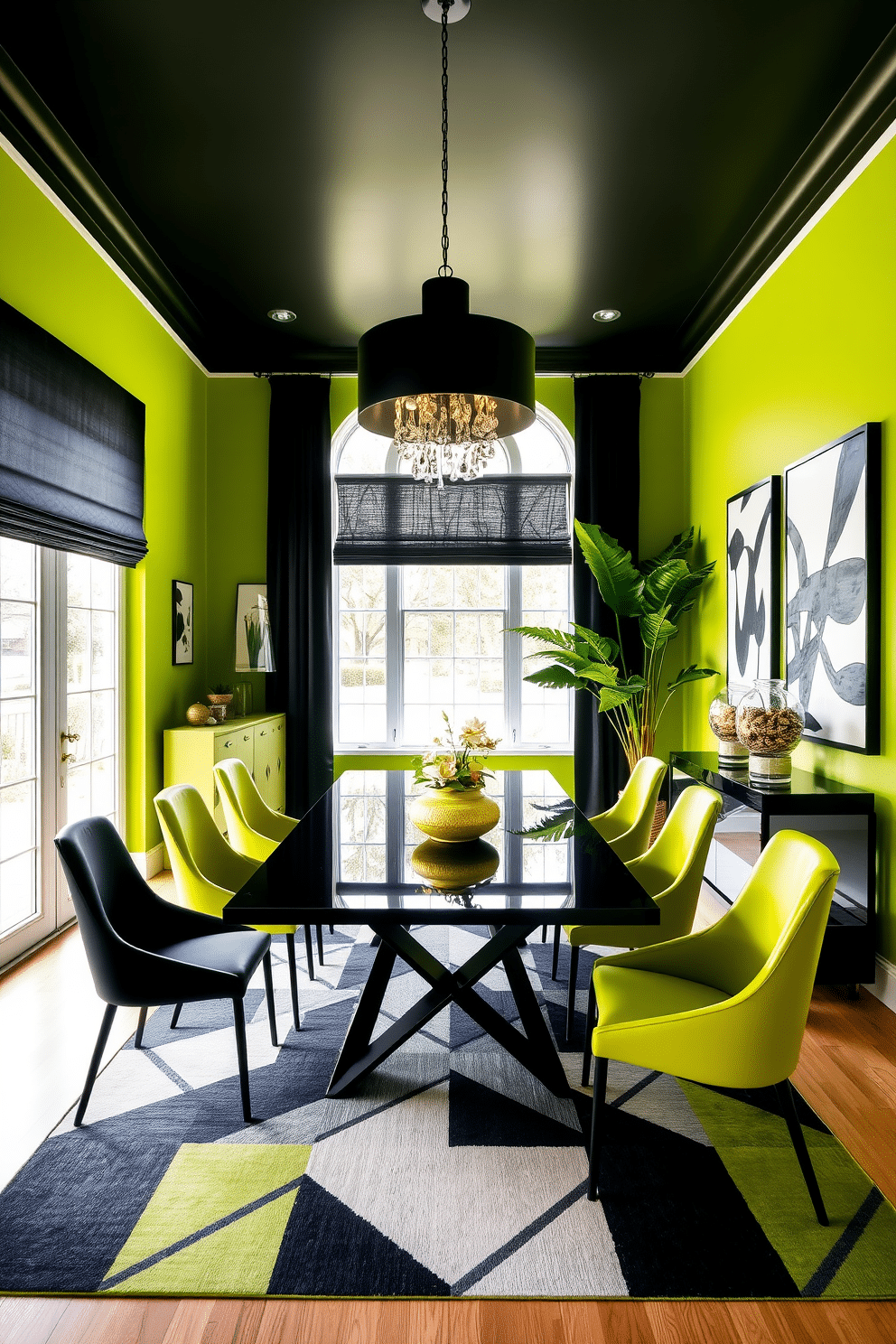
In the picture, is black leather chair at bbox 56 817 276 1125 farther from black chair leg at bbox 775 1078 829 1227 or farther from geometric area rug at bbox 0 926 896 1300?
black chair leg at bbox 775 1078 829 1227

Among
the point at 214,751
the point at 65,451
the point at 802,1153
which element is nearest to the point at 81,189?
the point at 65,451

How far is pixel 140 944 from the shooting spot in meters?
2.49

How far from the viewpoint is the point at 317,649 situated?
5559mm

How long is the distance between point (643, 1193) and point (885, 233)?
3.32m

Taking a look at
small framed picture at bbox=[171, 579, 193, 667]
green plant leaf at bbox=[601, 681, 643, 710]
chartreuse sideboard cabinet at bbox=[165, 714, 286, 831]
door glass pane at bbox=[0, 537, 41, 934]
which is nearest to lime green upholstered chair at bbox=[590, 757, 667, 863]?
green plant leaf at bbox=[601, 681, 643, 710]

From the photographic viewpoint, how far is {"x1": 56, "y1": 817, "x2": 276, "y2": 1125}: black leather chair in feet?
7.00

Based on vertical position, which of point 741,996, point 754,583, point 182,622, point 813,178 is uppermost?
point 813,178

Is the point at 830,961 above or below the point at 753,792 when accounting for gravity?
below

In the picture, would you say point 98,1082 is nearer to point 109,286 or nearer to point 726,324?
point 109,286

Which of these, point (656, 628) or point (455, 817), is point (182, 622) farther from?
point (455, 817)

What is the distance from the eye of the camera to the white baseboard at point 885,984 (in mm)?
2928

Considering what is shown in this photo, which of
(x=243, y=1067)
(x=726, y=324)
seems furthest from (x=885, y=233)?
(x=243, y=1067)

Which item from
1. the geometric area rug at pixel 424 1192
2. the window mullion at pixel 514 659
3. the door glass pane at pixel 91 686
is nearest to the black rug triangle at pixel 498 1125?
the geometric area rug at pixel 424 1192

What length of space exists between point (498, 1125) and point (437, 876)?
0.76 meters
